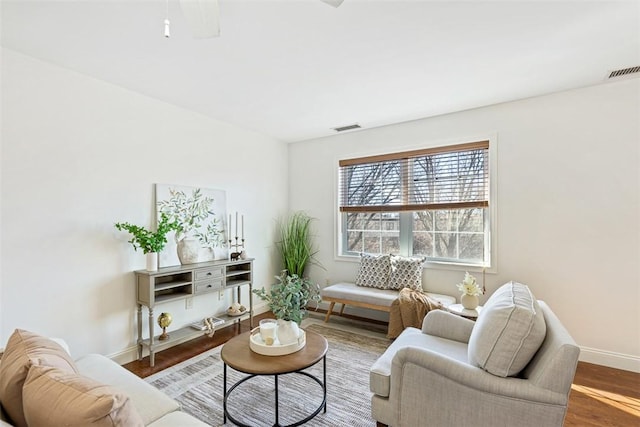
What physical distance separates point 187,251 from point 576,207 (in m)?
3.86

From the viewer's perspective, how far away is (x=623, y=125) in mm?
2654

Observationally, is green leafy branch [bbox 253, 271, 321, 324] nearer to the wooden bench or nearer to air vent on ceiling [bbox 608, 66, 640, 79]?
the wooden bench

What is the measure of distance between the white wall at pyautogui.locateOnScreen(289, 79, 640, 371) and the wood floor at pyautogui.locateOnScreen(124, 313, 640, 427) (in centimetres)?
23

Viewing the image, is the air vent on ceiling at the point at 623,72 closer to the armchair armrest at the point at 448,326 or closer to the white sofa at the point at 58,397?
the armchair armrest at the point at 448,326

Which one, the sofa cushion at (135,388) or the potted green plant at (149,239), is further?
the potted green plant at (149,239)

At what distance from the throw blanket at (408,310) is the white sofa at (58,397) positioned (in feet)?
7.44

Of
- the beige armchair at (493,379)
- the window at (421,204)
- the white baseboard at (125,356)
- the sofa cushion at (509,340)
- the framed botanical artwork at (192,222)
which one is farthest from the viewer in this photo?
the window at (421,204)

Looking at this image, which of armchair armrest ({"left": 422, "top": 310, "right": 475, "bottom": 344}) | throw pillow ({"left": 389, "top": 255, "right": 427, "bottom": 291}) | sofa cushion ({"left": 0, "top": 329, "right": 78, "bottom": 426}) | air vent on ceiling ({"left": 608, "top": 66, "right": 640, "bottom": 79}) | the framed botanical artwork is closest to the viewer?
sofa cushion ({"left": 0, "top": 329, "right": 78, "bottom": 426})

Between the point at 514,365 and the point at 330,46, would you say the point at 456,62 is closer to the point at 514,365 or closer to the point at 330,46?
the point at 330,46

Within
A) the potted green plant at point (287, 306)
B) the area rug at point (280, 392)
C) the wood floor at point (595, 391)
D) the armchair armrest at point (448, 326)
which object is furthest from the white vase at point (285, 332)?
the wood floor at point (595, 391)

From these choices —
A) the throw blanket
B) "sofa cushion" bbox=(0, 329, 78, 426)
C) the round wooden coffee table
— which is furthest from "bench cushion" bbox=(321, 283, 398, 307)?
"sofa cushion" bbox=(0, 329, 78, 426)

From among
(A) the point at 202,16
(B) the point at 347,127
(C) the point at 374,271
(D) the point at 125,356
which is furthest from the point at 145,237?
(B) the point at 347,127

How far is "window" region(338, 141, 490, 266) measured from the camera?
339cm

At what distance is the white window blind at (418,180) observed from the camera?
3389 mm
